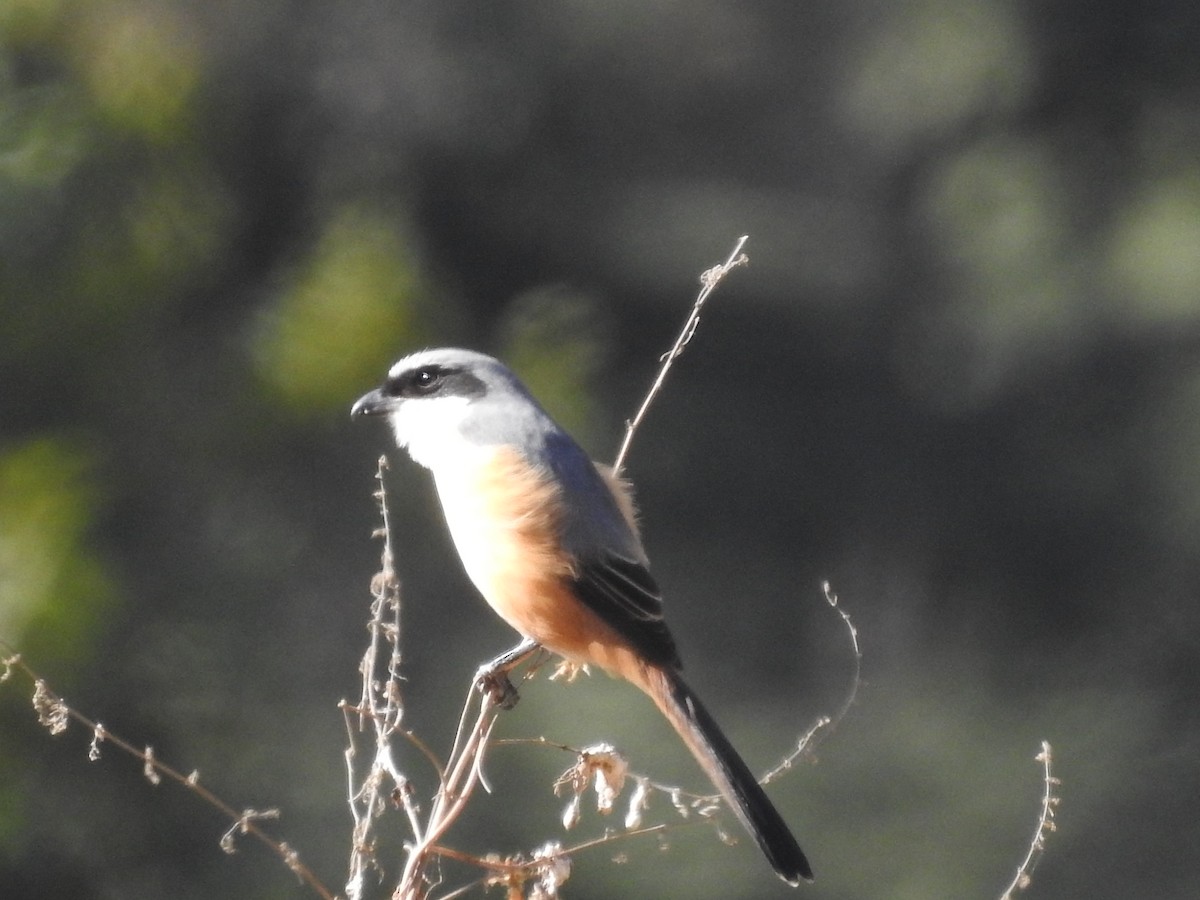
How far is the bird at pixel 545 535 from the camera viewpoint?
7.41ft

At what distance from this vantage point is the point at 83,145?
300 centimetres

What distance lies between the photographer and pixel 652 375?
3770 mm

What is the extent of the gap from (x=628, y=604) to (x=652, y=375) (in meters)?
1.55

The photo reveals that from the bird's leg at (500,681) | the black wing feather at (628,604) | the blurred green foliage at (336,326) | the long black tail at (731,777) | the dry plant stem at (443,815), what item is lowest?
the dry plant stem at (443,815)

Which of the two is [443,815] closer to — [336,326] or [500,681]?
[500,681]

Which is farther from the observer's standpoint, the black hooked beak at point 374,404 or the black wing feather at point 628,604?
the black hooked beak at point 374,404

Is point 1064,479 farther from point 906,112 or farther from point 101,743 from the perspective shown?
point 101,743

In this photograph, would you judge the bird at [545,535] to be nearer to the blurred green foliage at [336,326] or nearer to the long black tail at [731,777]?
the long black tail at [731,777]

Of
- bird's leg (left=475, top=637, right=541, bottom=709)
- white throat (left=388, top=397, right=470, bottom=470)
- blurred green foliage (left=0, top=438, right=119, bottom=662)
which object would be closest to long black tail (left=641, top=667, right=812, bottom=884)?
bird's leg (left=475, top=637, right=541, bottom=709)

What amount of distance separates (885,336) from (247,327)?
5.43ft

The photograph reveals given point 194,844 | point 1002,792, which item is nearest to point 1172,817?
point 1002,792

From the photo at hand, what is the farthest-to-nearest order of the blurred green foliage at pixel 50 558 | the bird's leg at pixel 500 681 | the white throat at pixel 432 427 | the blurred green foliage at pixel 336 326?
the blurred green foliage at pixel 336 326
the blurred green foliage at pixel 50 558
the white throat at pixel 432 427
the bird's leg at pixel 500 681

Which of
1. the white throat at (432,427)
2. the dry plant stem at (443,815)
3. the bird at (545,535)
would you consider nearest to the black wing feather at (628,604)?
the bird at (545,535)

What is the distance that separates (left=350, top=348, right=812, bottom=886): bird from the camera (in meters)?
2.26
